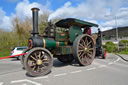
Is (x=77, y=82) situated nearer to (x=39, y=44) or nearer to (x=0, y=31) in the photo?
(x=39, y=44)

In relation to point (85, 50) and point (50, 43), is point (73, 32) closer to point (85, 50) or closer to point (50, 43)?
point (85, 50)

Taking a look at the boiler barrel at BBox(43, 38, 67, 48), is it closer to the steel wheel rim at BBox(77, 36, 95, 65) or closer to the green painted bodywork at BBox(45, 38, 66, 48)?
the green painted bodywork at BBox(45, 38, 66, 48)

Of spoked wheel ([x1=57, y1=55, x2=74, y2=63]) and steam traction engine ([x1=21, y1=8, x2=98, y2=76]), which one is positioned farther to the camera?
spoked wheel ([x1=57, y1=55, x2=74, y2=63])

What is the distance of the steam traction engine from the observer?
4.72 metres

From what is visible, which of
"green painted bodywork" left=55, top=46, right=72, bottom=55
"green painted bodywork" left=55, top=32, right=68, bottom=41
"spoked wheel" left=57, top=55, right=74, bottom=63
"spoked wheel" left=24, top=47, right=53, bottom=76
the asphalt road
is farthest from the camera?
"spoked wheel" left=57, top=55, right=74, bottom=63

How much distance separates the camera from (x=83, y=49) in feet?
21.7

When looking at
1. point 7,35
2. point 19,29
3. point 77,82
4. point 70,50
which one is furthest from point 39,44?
point 7,35

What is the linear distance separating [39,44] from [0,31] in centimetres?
1981

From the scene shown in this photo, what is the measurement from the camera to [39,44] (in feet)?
17.5

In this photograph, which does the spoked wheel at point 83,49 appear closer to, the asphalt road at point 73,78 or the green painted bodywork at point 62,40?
the green painted bodywork at point 62,40

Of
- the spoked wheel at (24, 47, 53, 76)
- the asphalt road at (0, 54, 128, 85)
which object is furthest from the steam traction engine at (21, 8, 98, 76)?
the asphalt road at (0, 54, 128, 85)

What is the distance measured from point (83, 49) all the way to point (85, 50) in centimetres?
18

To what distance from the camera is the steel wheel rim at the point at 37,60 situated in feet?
15.3

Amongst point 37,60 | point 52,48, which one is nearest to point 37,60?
point 37,60
